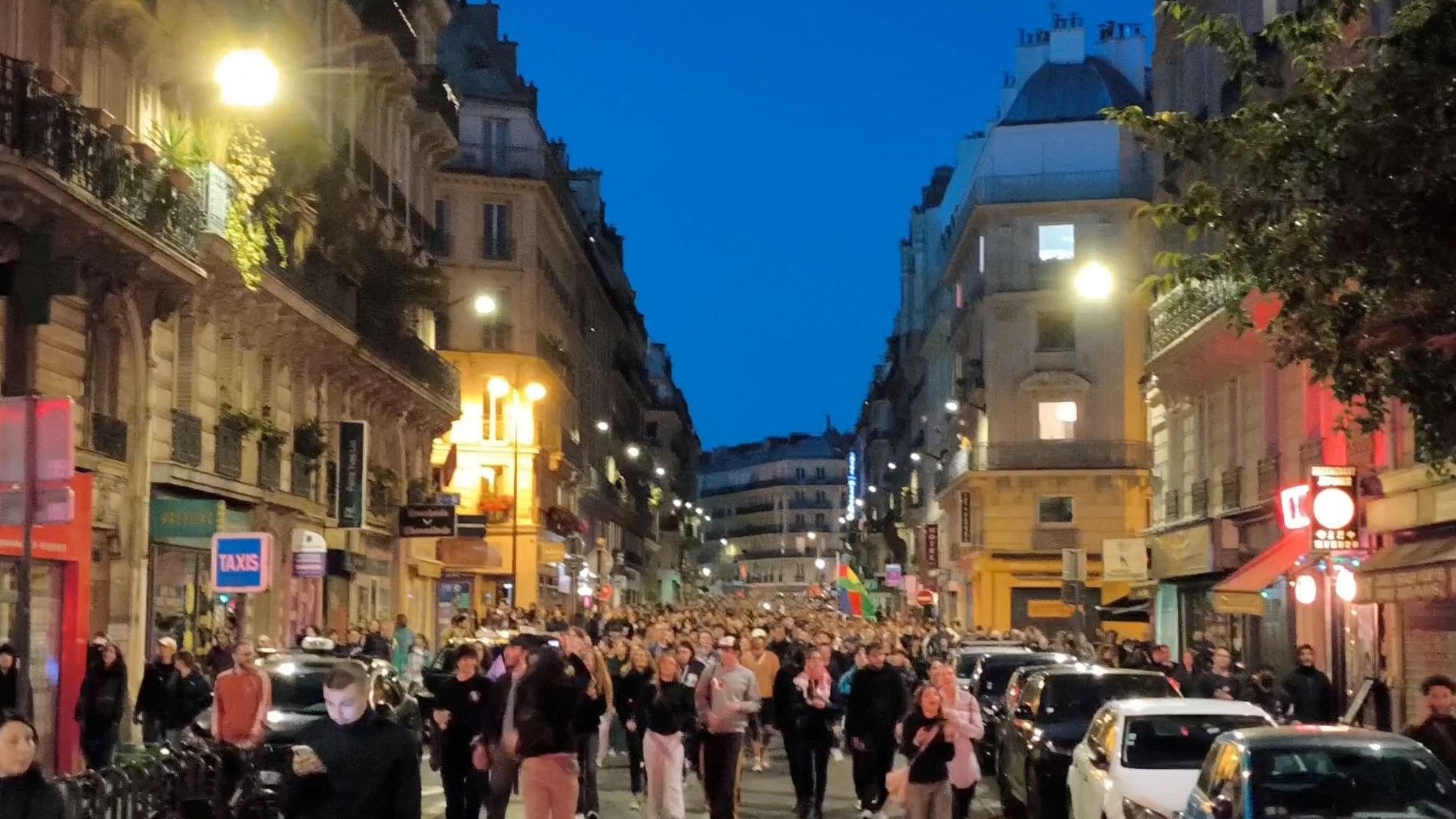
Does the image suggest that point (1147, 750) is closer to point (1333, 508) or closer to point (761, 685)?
point (761, 685)

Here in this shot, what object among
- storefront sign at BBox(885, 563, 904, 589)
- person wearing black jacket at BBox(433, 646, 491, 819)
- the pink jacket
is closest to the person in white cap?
person wearing black jacket at BBox(433, 646, 491, 819)

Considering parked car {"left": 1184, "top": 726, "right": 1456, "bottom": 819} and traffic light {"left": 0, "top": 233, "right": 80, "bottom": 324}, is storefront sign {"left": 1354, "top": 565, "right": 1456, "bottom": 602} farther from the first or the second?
traffic light {"left": 0, "top": 233, "right": 80, "bottom": 324}

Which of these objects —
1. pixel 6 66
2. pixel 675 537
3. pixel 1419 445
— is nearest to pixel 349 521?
pixel 6 66

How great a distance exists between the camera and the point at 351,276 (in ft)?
120

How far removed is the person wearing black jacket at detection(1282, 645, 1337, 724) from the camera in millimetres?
20891

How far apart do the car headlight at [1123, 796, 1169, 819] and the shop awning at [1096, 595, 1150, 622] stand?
97.7ft

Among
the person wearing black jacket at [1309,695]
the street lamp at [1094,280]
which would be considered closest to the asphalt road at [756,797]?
the person wearing black jacket at [1309,695]

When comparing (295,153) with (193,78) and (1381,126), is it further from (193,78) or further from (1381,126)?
(1381,126)

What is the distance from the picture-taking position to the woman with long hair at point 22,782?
308 inches

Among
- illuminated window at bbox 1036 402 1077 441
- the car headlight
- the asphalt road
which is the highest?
illuminated window at bbox 1036 402 1077 441

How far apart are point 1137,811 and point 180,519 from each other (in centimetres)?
1572

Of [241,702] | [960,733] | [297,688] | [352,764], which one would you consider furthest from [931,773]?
[352,764]

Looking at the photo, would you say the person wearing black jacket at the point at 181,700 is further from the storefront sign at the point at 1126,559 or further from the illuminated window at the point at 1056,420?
the illuminated window at the point at 1056,420

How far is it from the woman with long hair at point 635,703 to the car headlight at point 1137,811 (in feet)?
23.8
